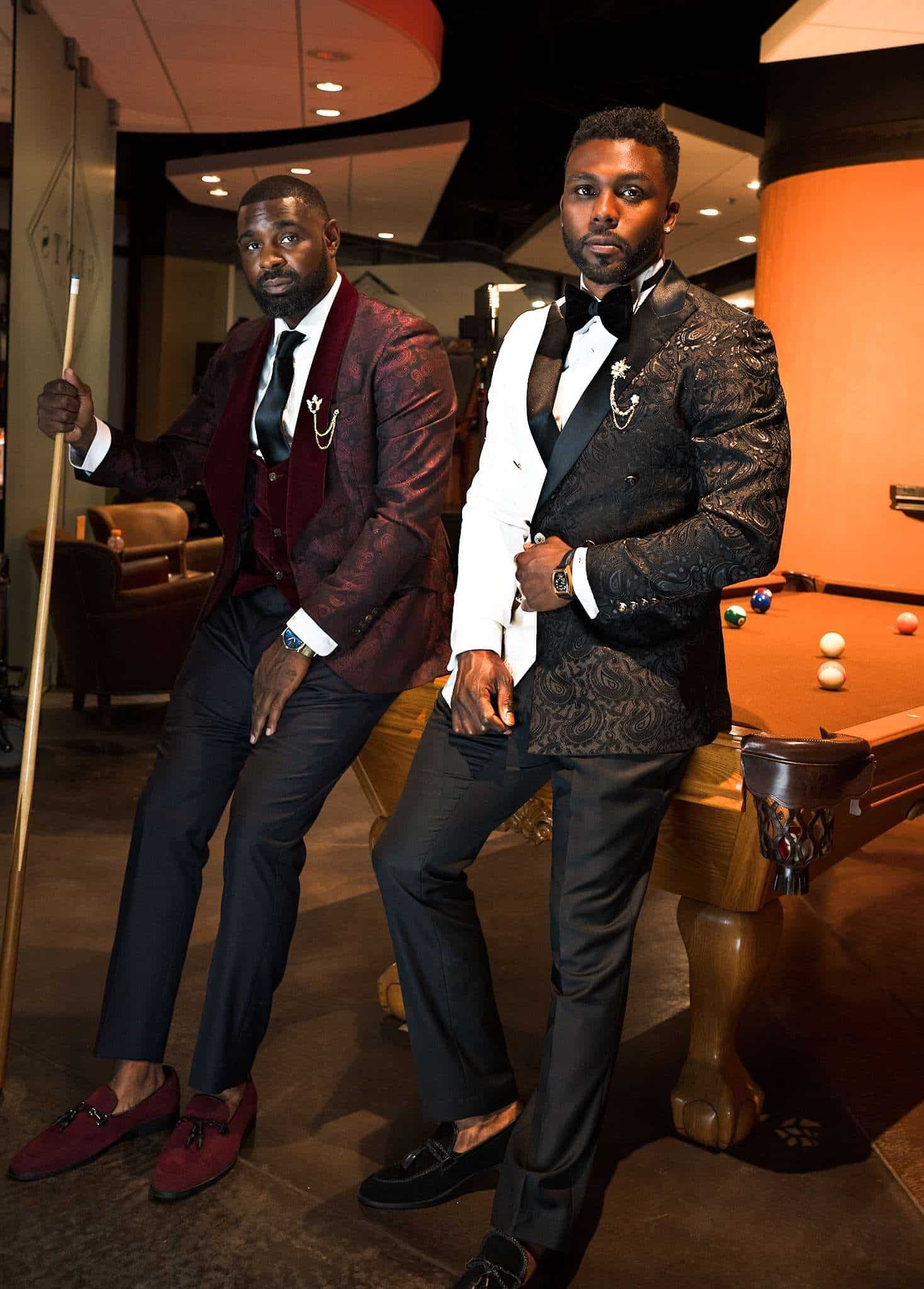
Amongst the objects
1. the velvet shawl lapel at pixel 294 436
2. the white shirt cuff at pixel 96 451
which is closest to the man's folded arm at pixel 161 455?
the white shirt cuff at pixel 96 451

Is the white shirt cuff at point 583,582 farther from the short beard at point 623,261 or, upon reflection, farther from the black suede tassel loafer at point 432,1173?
the black suede tassel loafer at point 432,1173

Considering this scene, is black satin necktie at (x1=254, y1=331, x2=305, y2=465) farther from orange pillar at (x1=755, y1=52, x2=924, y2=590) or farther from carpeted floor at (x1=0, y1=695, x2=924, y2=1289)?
orange pillar at (x1=755, y1=52, x2=924, y2=590)

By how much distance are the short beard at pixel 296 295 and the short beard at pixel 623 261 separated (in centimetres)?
55

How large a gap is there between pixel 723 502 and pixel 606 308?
0.37 metres

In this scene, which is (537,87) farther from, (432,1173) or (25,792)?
(432,1173)

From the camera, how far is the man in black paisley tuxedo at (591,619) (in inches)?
75.3

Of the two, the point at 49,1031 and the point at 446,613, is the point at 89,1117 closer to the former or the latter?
the point at 49,1031

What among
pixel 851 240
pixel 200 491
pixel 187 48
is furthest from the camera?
pixel 200 491

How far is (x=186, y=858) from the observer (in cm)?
232

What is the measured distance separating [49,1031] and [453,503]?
981 centimetres

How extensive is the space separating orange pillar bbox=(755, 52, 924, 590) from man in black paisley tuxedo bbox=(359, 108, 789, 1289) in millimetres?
5239

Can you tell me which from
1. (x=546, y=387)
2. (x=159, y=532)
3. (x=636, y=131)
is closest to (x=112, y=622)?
(x=159, y=532)

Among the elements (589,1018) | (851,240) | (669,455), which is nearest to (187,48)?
(851,240)

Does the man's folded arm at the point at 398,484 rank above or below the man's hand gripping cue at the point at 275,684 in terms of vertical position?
above
